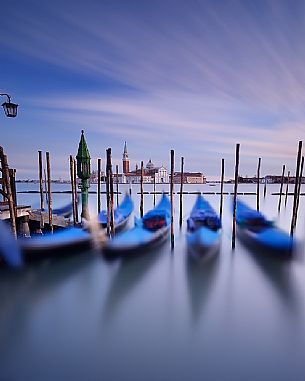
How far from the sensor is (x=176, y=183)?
98.1 metres

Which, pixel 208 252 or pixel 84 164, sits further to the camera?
pixel 84 164

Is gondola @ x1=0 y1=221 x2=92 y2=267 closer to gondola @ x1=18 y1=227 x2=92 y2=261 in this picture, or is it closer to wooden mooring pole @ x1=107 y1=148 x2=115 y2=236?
gondola @ x1=18 y1=227 x2=92 y2=261

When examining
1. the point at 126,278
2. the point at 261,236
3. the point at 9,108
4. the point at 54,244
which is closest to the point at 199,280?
the point at 126,278

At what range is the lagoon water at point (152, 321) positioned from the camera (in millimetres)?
3629

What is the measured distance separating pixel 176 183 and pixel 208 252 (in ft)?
300

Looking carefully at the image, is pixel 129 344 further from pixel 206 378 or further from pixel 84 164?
pixel 84 164

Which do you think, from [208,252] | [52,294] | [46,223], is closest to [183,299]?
[208,252]

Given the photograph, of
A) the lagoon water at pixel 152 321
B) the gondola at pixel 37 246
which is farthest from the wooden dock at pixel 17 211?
the lagoon water at pixel 152 321

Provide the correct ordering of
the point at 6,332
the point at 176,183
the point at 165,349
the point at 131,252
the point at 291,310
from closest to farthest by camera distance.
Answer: the point at 165,349 → the point at 6,332 → the point at 291,310 → the point at 131,252 → the point at 176,183

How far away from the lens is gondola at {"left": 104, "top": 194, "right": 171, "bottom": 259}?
621 cm

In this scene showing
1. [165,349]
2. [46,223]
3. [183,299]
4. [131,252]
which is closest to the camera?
[165,349]

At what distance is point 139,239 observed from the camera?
278 inches

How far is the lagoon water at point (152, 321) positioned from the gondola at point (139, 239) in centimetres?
63

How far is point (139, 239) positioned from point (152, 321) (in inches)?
96.2
